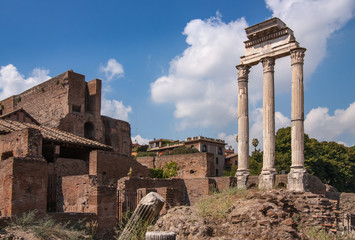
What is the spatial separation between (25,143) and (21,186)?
232 cm

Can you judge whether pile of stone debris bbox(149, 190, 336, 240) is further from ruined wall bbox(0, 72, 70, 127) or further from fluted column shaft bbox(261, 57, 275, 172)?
ruined wall bbox(0, 72, 70, 127)

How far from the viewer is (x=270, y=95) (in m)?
19.7

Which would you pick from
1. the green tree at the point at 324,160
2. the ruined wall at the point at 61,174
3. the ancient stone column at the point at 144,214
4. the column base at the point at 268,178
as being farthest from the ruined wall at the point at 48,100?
the ancient stone column at the point at 144,214

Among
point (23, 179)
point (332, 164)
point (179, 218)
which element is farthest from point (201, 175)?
point (332, 164)

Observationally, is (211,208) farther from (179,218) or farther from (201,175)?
(201,175)

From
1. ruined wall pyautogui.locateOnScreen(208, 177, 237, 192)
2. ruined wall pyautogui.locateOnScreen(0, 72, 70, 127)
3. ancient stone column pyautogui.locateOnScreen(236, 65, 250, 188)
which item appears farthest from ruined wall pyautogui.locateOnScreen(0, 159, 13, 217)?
ruined wall pyautogui.locateOnScreen(0, 72, 70, 127)

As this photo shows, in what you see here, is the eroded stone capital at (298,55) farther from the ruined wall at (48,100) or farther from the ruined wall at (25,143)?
the ruined wall at (48,100)

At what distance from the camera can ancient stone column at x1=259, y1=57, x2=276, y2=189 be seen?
18906 millimetres

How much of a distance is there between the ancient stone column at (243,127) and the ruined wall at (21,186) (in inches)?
392

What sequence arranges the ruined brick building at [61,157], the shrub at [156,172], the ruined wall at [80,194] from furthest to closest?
the shrub at [156,172] → the ruined wall at [80,194] → the ruined brick building at [61,157]

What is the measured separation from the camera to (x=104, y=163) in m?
17.6

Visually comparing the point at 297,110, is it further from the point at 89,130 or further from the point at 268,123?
the point at 89,130

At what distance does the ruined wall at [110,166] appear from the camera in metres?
17.2

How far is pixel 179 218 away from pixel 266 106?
38.8 feet
